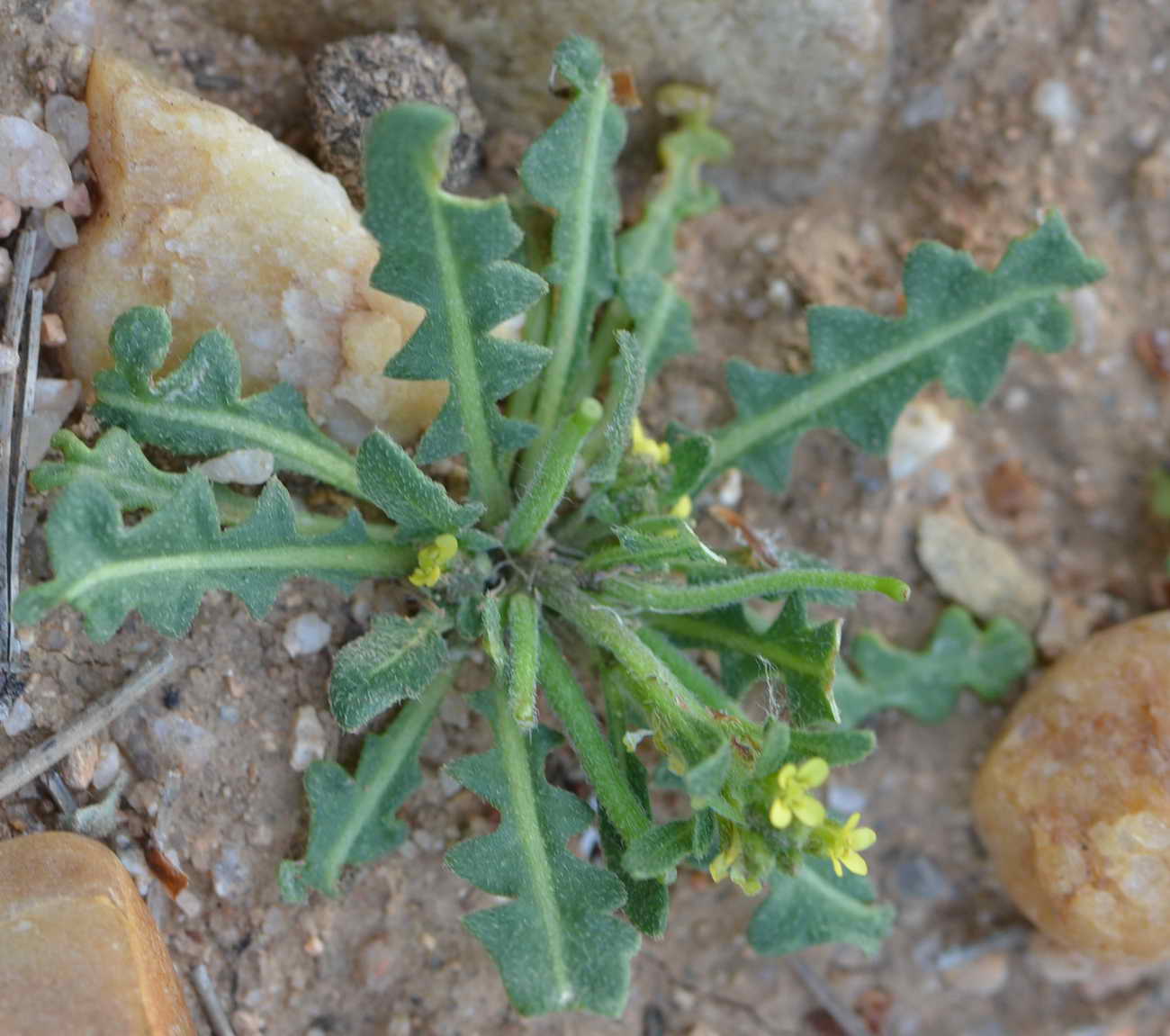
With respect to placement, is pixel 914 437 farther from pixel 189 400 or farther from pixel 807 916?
pixel 189 400

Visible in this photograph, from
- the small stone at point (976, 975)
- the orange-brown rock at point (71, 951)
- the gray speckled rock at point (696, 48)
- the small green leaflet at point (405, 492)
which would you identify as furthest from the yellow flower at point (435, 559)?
the small stone at point (976, 975)

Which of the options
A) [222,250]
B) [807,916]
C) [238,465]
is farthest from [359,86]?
[807,916]

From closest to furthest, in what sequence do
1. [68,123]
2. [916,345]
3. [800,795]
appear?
[800,795] < [68,123] < [916,345]

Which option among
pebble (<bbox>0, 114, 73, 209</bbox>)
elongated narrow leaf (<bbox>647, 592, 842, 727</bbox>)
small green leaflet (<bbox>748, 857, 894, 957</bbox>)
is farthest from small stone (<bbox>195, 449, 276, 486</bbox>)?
small green leaflet (<bbox>748, 857, 894, 957</bbox>)

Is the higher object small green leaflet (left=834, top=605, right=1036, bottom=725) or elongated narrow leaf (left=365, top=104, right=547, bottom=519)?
elongated narrow leaf (left=365, top=104, right=547, bottom=519)

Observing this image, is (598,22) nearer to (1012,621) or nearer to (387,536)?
(387,536)

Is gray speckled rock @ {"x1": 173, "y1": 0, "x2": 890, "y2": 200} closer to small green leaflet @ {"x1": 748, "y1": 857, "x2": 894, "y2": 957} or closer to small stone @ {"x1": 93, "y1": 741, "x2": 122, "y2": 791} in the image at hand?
small stone @ {"x1": 93, "y1": 741, "x2": 122, "y2": 791}
